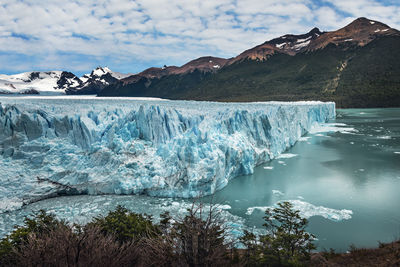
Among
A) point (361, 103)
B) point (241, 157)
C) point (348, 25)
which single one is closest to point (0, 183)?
point (241, 157)

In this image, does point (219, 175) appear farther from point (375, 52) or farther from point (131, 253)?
A: point (375, 52)

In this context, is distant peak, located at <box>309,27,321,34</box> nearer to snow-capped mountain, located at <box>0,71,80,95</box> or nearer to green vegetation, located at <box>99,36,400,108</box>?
green vegetation, located at <box>99,36,400,108</box>

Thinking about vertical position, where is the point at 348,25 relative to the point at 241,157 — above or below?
above

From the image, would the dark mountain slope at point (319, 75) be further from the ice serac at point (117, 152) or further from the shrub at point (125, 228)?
the shrub at point (125, 228)

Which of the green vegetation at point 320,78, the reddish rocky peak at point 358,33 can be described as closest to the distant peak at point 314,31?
the reddish rocky peak at point 358,33

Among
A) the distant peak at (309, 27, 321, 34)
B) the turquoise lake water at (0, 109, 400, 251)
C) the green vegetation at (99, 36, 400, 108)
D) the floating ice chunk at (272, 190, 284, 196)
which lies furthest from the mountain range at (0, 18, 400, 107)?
the floating ice chunk at (272, 190, 284, 196)

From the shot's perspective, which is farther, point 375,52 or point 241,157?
point 375,52

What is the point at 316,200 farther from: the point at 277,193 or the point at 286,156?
the point at 286,156
